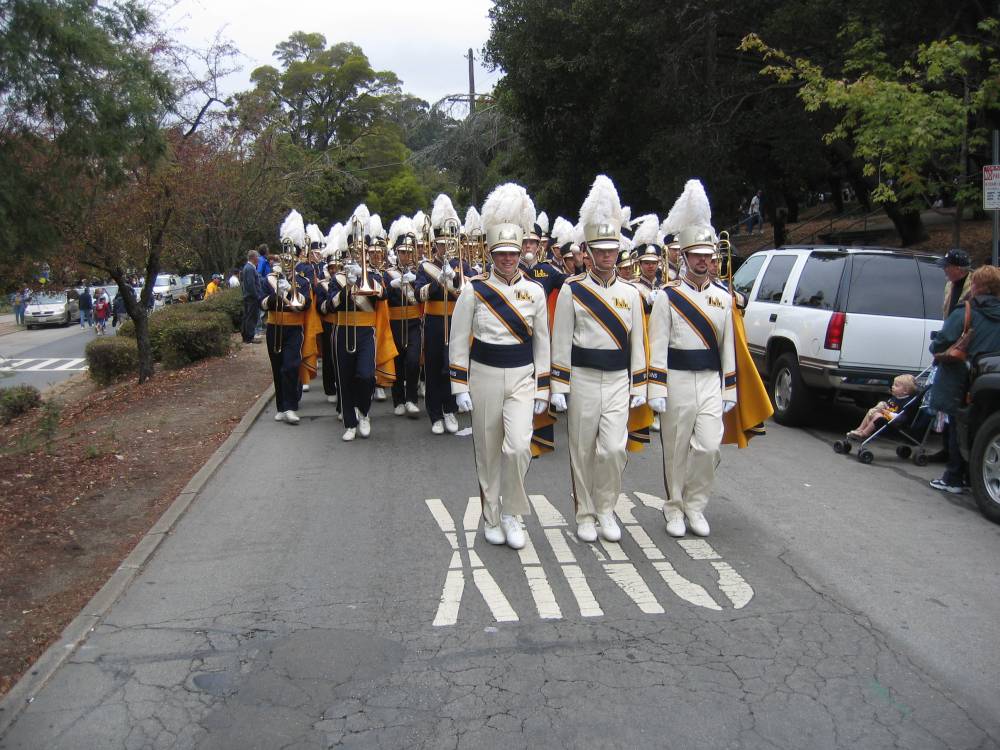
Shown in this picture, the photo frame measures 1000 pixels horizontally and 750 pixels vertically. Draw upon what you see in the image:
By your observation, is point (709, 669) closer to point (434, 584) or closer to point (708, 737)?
point (708, 737)

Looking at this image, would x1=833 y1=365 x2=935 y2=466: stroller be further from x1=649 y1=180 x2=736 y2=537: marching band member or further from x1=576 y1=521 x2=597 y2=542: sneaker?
x1=576 y1=521 x2=597 y2=542: sneaker

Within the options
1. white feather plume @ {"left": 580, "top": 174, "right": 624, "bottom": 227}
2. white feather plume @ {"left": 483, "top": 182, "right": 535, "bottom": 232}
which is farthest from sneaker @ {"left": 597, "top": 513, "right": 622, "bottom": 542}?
white feather plume @ {"left": 483, "top": 182, "right": 535, "bottom": 232}

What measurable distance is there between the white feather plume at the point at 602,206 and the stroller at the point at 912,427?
389 centimetres

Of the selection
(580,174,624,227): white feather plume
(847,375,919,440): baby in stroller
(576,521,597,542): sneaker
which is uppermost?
(580,174,624,227): white feather plume

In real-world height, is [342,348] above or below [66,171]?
below

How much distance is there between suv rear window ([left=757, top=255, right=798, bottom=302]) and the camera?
1071 cm

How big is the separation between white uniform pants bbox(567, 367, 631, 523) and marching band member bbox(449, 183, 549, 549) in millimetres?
263

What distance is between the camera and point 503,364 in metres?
6.22

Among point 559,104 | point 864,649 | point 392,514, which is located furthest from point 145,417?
point 559,104

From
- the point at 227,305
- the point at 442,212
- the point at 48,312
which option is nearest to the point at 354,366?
the point at 442,212

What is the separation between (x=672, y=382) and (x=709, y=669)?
244cm

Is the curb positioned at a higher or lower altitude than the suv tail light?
lower

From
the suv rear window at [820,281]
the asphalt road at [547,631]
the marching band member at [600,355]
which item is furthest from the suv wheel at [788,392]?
the marching band member at [600,355]

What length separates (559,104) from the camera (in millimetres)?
23031
